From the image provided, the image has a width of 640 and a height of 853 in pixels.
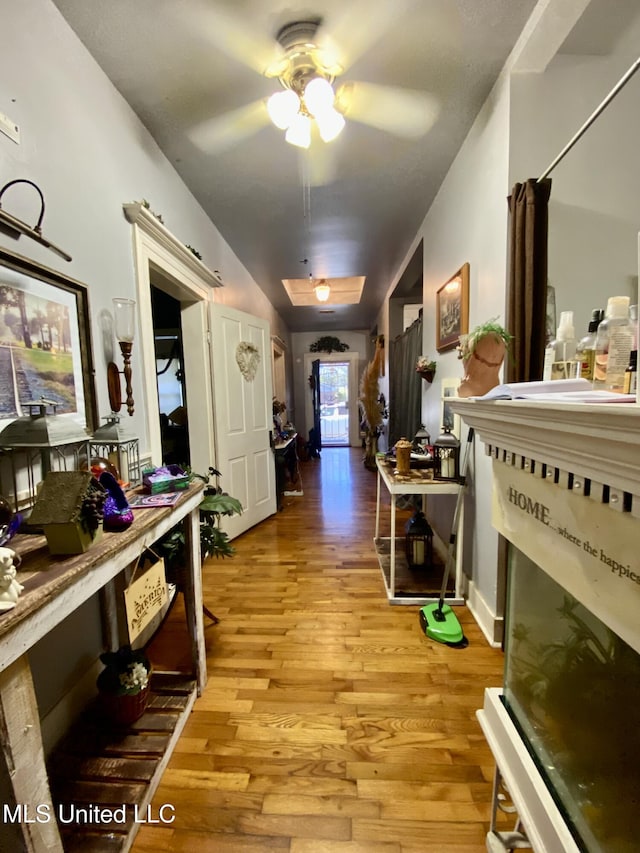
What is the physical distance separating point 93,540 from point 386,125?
2.41 meters

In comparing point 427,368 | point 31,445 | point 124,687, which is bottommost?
point 124,687

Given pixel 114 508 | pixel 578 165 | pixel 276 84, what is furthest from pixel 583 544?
pixel 276 84

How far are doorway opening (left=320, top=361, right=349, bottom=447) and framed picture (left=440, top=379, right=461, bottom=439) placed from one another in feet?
18.3

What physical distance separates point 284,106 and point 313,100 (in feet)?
0.43

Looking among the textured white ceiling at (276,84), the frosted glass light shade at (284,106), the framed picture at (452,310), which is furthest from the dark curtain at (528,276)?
the frosted glass light shade at (284,106)

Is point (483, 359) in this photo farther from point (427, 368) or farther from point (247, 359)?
point (247, 359)

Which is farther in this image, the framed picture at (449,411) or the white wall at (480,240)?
the framed picture at (449,411)

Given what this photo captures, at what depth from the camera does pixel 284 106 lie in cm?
145

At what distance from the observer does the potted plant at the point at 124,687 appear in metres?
1.25

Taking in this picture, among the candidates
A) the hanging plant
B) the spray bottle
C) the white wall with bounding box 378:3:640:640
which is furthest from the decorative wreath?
the hanging plant

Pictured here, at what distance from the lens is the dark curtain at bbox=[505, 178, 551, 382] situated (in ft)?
4.62

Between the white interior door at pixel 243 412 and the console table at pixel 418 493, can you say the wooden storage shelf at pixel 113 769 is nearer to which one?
the console table at pixel 418 493

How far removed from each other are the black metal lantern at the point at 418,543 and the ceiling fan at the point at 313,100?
2.35 meters

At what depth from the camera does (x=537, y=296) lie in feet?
4.79
